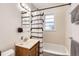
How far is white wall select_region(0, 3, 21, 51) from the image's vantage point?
108cm

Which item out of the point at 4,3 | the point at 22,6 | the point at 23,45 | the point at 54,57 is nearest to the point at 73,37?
the point at 54,57

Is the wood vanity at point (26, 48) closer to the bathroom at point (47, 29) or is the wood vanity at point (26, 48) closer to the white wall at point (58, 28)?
the bathroom at point (47, 29)

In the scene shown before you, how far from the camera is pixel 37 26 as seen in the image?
130 cm

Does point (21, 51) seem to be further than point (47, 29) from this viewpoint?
No

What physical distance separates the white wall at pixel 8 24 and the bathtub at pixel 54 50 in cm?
41

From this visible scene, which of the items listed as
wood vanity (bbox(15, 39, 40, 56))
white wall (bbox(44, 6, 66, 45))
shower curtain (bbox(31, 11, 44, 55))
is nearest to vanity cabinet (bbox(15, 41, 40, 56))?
wood vanity (bbox(15, 39, 40, 56))

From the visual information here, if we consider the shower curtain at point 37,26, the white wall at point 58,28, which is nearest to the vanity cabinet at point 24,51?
the shower curtain at point 37,26

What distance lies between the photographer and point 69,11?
3.92 ft

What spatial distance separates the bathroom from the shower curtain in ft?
0.06

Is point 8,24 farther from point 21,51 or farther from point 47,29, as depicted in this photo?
point 47,29

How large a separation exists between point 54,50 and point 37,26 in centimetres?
40

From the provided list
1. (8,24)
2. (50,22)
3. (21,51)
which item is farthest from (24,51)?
(50,22)

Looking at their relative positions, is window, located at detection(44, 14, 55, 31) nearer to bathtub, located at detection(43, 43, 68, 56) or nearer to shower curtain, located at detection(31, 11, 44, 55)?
shower curtain, located at detection(31, 11, 44, 55)

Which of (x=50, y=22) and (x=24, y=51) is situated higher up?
(x=50, y=22)
